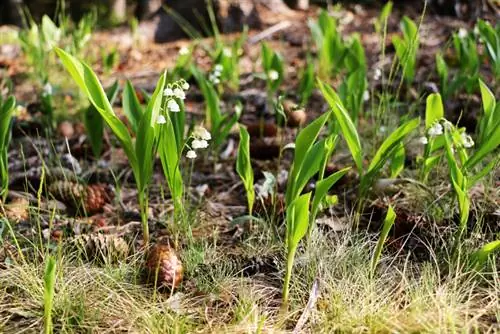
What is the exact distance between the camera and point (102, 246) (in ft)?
6.13

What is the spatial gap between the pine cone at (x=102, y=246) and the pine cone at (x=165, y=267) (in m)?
0.12

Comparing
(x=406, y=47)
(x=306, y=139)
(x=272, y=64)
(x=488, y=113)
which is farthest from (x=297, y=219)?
(x=272, y=64)

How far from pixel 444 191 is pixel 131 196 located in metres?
1.15

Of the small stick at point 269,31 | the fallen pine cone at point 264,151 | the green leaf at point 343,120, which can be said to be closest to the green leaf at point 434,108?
the green leaf at point 343,120

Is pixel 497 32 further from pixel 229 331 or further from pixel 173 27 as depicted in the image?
pixel 173 27

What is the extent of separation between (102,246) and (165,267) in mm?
236

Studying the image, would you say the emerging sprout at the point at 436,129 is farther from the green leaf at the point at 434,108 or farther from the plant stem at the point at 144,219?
the plant stem at the point at 144,219

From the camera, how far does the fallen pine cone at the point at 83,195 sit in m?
2.24

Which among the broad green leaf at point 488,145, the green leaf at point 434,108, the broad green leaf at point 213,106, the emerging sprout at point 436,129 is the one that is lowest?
the broad green leaf at point 213,106

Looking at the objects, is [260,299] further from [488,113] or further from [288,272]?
[488,113]

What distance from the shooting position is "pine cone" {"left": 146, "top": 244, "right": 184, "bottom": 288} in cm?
175

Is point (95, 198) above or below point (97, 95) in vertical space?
below

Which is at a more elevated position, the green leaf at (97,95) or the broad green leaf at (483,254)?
the green leaf at (97,95)

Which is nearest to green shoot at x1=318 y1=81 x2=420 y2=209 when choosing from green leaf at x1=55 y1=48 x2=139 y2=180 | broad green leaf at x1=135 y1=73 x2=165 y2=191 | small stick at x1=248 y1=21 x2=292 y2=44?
broad green leaf at x1=135 y1=73 x2=165 y2=191
